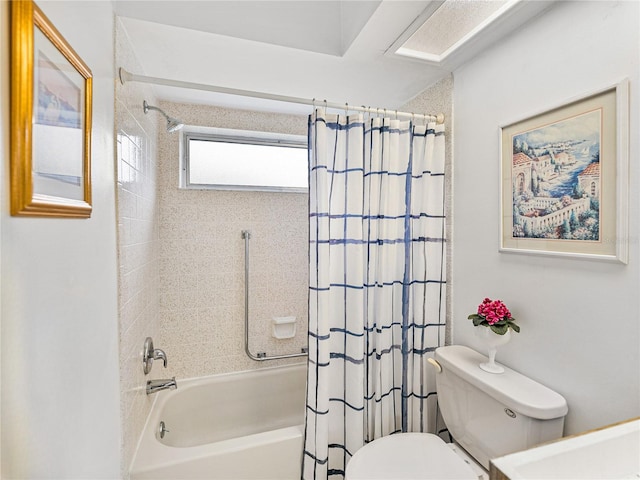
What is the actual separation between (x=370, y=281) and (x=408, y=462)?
0.77m

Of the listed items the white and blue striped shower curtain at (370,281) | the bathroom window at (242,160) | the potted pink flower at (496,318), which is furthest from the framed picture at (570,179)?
the bathroom window at (242,160)

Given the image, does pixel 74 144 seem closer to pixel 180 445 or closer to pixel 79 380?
pixel 79 380

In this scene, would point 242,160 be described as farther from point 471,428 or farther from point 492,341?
point 471,428

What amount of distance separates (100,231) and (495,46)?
5.71 feet

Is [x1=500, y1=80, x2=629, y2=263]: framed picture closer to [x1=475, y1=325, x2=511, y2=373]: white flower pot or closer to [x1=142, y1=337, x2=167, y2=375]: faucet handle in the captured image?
[x1=475, y1=325, x2=511, y2=373]: white flower pot

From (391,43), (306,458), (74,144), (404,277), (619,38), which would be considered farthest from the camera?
(404,277)

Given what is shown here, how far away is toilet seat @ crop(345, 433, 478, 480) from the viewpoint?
4.00 feet

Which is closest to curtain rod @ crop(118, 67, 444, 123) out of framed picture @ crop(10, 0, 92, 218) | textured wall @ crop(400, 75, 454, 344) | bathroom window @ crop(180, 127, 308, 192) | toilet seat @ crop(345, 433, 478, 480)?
textured wall @ crop(400, 75, 454, 344)

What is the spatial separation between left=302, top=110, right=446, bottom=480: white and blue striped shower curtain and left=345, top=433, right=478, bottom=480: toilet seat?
0.74ft

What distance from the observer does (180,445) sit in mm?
1952

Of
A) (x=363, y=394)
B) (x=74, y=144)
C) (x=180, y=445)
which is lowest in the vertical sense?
(x=180, y=445)

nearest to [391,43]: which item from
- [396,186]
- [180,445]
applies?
[396,186]

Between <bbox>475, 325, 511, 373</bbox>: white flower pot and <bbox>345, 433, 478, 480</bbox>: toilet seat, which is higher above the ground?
<bbox>475, 325, 511, 373</bbox>: white flower pot

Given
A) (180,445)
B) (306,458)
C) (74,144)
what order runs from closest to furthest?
(74,144), (306,458), (180,445)
